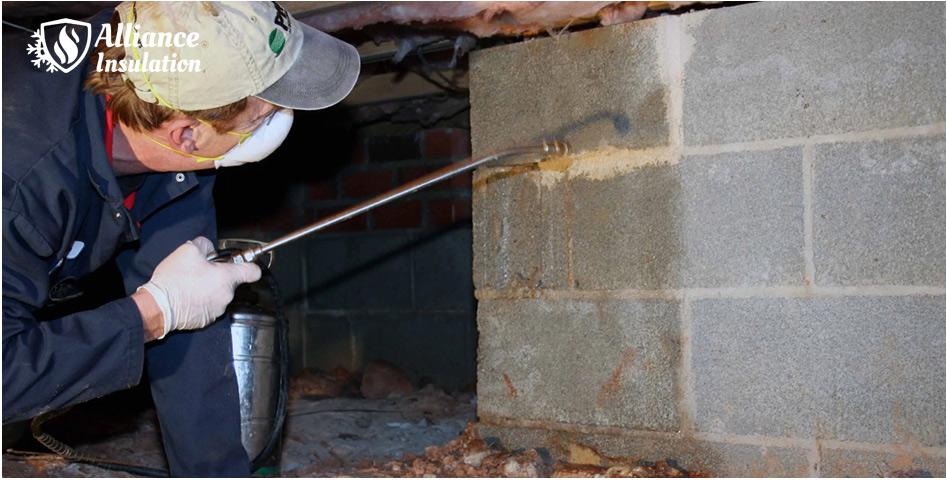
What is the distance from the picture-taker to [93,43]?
1.40 meters

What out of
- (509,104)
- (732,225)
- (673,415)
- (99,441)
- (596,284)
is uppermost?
(509,104)

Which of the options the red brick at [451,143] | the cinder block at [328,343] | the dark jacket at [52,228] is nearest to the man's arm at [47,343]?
the dark jacket at [52,228]

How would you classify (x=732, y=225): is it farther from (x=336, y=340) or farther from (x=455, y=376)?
(x=336, y=340)

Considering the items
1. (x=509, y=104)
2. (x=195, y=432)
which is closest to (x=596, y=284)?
(x=509, y=104)

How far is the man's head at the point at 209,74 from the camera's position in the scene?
1295 millimetres

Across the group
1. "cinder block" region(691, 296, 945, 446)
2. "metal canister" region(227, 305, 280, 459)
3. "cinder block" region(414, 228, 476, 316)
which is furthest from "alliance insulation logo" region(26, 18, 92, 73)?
"cinder block" region(414, 228, 476, 316)

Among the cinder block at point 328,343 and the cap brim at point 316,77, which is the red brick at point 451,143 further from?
the cap brim at point 316,77

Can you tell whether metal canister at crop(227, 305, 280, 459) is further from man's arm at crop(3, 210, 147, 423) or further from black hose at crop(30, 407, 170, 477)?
man's arm at crop(3, 210, 147, 423)

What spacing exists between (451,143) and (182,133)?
2250mm

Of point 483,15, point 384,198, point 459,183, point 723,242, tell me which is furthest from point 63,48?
point 459,183

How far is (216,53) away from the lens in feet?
4.26

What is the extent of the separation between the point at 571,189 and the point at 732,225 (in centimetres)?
38

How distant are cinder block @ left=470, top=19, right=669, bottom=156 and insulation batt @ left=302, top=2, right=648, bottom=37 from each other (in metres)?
0.04

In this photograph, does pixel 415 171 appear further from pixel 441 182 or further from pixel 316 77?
pixel 316 77
